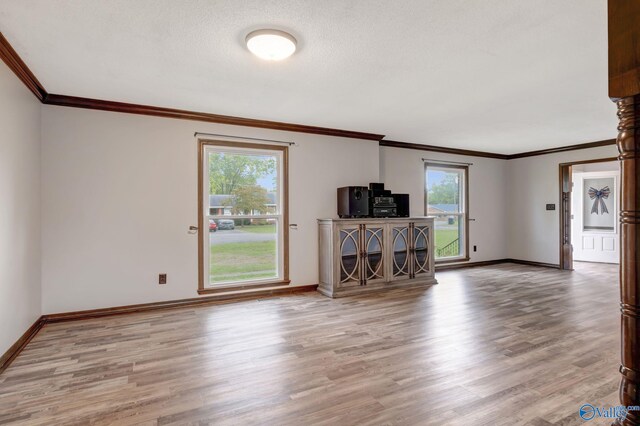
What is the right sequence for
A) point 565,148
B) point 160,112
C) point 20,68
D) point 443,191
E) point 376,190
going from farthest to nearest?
point 443,191 → point 565,148 → point 376,190 → point 160,112 → point 20,68

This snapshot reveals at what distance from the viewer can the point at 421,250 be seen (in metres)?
5.27

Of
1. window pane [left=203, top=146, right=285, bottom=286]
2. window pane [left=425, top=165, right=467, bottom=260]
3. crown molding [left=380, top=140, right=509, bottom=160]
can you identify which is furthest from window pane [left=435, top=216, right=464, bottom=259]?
window pane [left=203, top=146, right=285, bottom=286]

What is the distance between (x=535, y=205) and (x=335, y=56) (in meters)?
6.07

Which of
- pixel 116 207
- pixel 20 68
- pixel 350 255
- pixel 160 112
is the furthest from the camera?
pixel 350 255

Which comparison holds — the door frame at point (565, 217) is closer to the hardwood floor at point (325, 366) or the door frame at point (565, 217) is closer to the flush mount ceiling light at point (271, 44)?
the hardwood floor at point (325, 366)

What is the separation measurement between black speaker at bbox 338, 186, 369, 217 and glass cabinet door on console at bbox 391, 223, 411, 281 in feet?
1.78

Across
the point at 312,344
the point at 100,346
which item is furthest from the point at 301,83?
the point at 100,346

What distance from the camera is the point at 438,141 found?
19.4ft

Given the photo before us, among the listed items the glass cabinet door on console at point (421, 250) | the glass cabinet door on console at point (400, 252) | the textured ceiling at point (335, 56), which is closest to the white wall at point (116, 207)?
the textured ceiling at point (335, 56)

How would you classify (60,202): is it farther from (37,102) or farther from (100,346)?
(100,346)

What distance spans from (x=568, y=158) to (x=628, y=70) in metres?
6.43

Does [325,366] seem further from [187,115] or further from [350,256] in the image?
[187,115]

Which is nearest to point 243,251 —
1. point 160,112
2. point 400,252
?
point 160,112

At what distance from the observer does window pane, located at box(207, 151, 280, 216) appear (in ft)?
14.3
